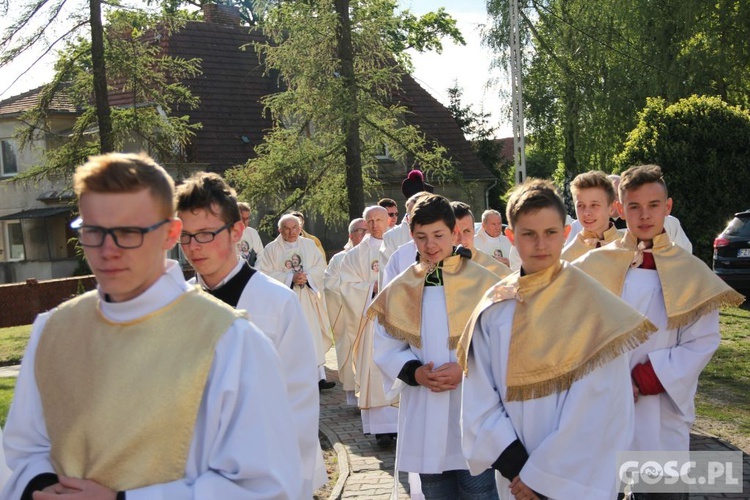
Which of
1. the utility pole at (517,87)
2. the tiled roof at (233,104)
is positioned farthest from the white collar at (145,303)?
the tiled roof at (233,104)

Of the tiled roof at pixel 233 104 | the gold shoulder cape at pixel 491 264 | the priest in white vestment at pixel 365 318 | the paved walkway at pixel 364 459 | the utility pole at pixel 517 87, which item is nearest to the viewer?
the gold shoulder cape at pixel 491 264

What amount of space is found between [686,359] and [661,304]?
33 cm

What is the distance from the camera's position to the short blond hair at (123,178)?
2602 mm

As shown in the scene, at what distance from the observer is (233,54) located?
109ft

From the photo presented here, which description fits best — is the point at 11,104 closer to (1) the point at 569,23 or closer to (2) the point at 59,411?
(1) the point at 569,23

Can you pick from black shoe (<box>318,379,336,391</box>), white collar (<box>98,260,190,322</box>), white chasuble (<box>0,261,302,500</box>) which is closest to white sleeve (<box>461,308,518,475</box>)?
white chasuble (<box>0,261,302,500</box>)

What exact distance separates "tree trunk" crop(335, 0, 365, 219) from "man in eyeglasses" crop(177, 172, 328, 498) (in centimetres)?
1555

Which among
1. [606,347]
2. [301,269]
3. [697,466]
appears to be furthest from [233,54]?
[606,347]

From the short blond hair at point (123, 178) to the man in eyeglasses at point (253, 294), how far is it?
134 cm

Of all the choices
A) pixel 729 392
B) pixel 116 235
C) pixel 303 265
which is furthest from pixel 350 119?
pixel 116 235

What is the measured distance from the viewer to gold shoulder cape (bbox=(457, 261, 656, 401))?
3.93 m

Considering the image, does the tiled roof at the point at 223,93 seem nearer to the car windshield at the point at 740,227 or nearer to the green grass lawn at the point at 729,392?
the car windshield at the point at 740,227

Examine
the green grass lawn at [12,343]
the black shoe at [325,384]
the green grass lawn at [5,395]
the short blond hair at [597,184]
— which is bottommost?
the green grass lawn at [12,343]

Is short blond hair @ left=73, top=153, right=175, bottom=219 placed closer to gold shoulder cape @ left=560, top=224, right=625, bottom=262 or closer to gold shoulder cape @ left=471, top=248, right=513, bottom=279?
gold shoulder cape @ left=471, top=248, right=513, bottom=279
